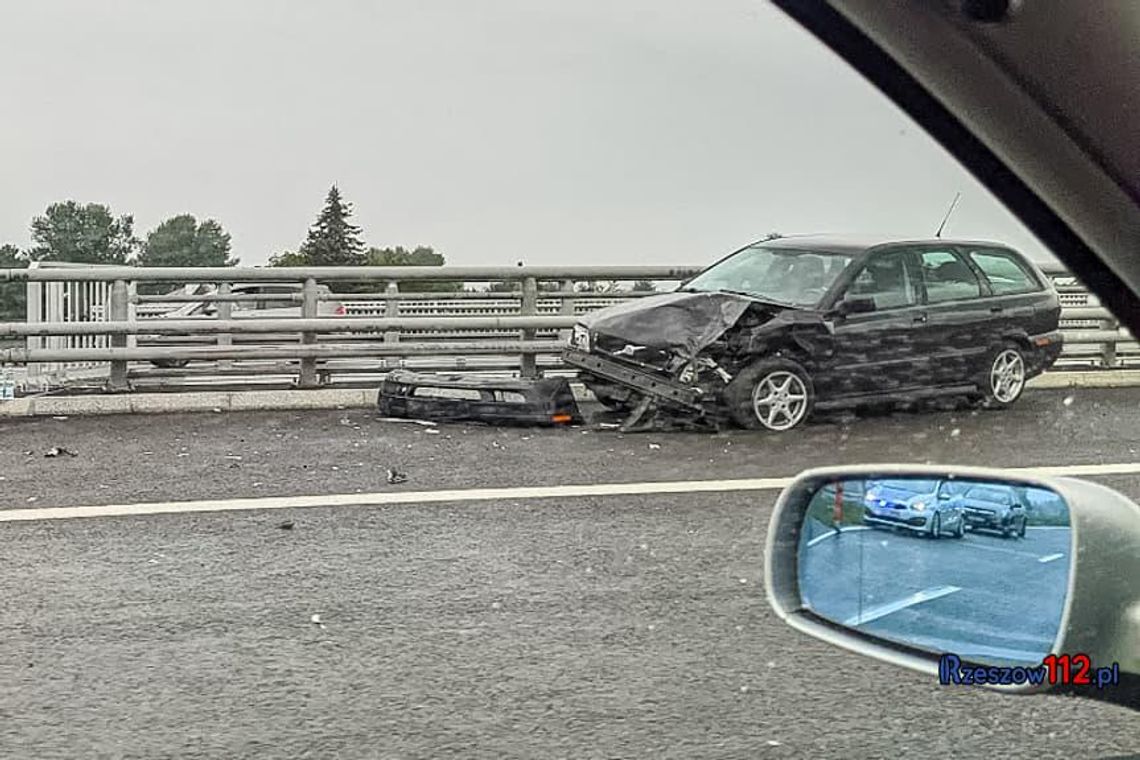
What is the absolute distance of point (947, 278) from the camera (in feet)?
13.9

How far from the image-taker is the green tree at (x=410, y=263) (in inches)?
327

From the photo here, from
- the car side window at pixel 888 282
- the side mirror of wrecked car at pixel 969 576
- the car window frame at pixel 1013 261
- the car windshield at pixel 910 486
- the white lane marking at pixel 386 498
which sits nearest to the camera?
the side mirror of wrecked car at pixel 969 576

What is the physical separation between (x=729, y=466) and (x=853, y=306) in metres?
1.55

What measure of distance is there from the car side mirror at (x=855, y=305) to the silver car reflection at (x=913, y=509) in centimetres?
328

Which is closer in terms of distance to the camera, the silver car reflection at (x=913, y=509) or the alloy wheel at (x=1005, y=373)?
the silver car reflection at (x=913, y=509)

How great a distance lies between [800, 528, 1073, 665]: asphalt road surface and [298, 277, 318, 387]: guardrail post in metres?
8.59

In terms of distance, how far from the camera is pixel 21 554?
5234mm

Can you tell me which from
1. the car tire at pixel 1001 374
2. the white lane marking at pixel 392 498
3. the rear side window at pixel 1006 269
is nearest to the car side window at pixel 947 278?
the rear side window at pixel 1006 269

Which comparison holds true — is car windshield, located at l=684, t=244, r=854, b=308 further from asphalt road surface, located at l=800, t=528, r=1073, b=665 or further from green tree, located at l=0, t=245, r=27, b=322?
green tree, located at l=0, t=245, r=27, b=322

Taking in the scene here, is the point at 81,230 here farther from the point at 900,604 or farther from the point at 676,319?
the point at 900,604

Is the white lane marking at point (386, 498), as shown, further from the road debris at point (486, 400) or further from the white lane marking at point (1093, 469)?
the road debris at point (486, 400)

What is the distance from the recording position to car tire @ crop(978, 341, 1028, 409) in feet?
16.9

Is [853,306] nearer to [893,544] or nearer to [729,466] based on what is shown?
[729,466]

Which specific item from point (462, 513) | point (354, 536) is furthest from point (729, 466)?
point (354, 536)
